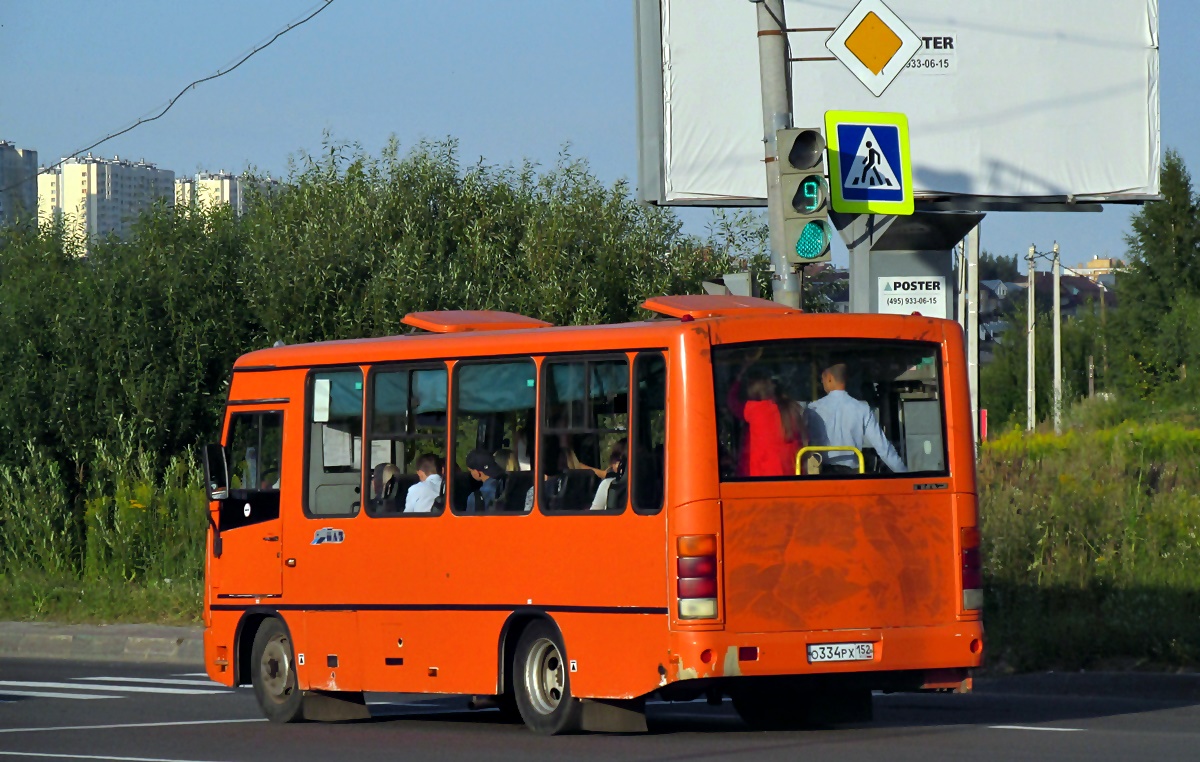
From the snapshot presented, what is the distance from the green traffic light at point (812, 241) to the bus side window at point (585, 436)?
3106 millimetres

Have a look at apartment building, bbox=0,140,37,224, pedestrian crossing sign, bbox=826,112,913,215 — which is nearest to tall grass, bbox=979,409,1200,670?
pedestrian crossing sign, bbox=826,112,913,215

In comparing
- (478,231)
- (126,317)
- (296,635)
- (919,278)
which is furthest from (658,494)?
(478,231)

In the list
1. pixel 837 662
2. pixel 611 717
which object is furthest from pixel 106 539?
pixel 837 662

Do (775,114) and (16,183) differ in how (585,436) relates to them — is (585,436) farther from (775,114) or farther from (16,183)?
(16,183)

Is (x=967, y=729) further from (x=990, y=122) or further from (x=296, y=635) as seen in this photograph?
(x=990, y=122)

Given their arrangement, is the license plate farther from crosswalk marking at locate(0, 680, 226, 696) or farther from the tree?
the tree

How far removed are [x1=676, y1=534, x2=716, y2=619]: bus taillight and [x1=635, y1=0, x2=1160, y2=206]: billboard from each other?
1116 centimetres

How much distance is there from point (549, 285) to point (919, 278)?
9730mm

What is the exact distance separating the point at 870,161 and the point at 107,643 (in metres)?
9.75

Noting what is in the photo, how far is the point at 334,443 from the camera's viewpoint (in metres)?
12.5

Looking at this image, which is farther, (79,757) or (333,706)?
(333,706)

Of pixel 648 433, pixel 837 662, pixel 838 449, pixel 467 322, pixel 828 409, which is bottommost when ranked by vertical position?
pixel 837 662

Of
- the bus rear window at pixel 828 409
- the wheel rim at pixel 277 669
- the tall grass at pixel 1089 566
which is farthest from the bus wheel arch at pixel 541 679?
the tall grass at pixel 1089 566

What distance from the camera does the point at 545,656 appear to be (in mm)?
10977
